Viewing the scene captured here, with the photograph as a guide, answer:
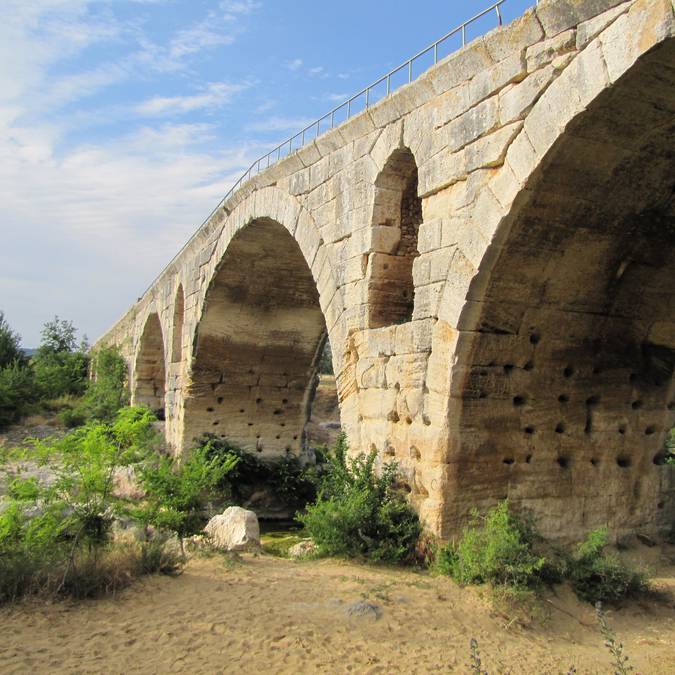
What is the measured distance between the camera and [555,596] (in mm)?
5270

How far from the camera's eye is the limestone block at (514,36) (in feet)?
16.0

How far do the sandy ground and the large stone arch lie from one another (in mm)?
6182

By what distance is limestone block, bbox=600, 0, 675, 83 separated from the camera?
3881 mm

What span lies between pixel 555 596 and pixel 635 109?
3.52 meters

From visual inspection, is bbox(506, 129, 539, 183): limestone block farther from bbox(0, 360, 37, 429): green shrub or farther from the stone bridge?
bbox(0, 360, 37, 429): green shrub

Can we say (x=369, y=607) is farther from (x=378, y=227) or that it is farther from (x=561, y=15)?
(x=561, y=15)

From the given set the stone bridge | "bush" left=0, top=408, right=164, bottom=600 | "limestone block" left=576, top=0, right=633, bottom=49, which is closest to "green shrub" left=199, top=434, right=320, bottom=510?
the stone bridge

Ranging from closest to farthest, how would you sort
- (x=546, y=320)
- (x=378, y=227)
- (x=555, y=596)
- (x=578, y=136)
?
1. (x=578, y=136)
2. (x=555, y=596)
3. (x=546, y=320)
4. (x=378, y=227)

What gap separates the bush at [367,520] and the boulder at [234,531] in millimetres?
804

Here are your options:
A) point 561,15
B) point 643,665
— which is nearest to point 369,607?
point 643,665

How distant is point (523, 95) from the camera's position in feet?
16.3

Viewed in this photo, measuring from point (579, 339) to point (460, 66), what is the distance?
8.19ft

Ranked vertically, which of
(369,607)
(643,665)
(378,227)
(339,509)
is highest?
(378,227)

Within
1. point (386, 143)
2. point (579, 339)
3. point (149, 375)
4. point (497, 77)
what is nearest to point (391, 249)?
point (386, 143)
